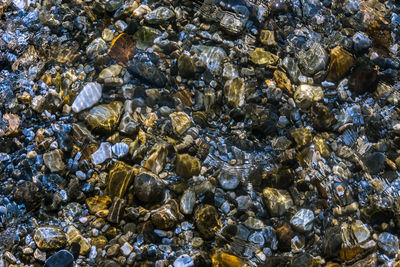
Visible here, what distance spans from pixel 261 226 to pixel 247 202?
198 millimetres

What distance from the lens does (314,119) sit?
3039mm

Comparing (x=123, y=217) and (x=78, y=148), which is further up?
(x=78, y=148)

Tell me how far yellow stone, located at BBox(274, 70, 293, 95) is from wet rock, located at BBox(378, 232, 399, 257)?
4.43 feet

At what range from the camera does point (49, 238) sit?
92.8 inches

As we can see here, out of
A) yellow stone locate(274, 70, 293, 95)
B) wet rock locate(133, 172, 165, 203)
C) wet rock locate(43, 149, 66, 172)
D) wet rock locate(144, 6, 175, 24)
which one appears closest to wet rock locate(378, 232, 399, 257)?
yellow stone locate(274, 70, 293, 95)

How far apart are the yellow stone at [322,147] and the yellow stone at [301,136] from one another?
2.6 inches

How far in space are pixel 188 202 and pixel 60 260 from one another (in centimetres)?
92

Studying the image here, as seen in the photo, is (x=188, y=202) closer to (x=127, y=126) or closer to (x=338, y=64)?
(x=127, y=126)

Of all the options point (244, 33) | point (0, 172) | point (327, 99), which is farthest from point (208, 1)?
point (0, 172)

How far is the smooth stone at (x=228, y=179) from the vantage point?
267cm

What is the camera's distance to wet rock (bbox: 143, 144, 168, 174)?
269cm

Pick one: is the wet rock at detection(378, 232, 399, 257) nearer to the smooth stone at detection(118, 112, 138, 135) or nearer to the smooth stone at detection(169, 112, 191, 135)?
the smooth stone at detection(169, 112, 191, 135)

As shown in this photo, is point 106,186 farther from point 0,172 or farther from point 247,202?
point 247,202

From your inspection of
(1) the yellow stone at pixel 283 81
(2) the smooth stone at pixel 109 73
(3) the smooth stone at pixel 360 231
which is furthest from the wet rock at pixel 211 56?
(3) the smooth stone at pixel 360 231
